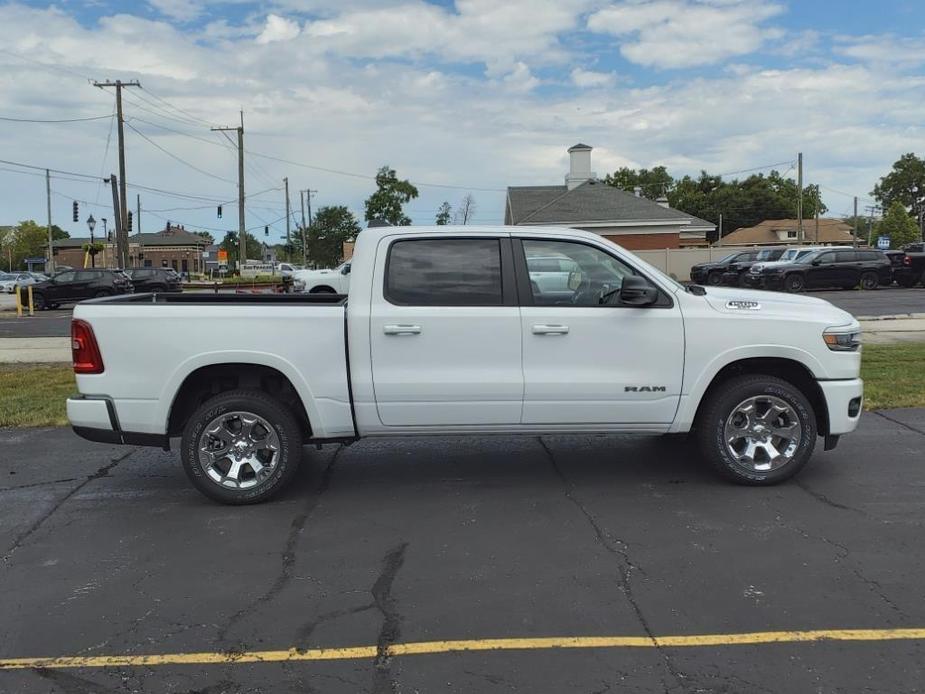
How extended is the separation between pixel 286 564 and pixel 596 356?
2.39m

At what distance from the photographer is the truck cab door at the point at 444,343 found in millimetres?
5355

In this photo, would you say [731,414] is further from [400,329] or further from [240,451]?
[240,451]

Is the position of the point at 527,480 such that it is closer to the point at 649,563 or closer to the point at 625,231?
the point at 649,563

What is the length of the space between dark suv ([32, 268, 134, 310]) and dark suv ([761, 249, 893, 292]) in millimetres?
24613

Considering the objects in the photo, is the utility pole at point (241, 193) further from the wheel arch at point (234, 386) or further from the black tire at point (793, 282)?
the wheel arch at point (234, 386)

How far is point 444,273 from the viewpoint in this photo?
18.0ft

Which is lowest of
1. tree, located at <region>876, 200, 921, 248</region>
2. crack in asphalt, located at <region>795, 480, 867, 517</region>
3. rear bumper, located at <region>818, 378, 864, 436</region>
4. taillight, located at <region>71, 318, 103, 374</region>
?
crack in asphalt, located at <region>795, 480, 867, 517</region>

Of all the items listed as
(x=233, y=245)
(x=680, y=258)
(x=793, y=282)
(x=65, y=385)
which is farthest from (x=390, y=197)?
(x=233, y=245)

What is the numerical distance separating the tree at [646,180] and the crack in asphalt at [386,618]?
90546 millimetres

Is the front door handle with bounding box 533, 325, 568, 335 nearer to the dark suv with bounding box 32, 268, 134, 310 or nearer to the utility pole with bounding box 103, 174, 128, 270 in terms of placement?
the dark suv with bounding box 32, 268, 134, 310

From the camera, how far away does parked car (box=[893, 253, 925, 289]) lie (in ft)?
107

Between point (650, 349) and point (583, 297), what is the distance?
1.87 feet

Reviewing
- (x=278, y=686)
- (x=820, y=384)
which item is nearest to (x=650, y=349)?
(x=820, y=384)

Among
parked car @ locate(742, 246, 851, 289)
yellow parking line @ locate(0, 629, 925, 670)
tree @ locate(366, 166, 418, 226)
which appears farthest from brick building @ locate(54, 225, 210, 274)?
yellow parking line @ locate(0, 629, 925, 670)
